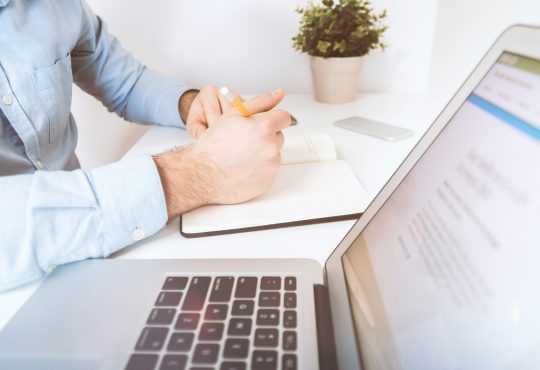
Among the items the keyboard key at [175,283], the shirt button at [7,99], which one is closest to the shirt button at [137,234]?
the keyboard key at [175,283]

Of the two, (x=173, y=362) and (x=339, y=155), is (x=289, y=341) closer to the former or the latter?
(x=173, y=362)

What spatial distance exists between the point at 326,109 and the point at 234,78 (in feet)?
1.04

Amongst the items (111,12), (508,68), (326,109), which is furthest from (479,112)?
(111,12)

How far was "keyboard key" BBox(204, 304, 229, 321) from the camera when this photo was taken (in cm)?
31

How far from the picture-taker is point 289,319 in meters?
0.31

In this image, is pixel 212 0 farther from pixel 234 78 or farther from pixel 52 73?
pixel 52 73

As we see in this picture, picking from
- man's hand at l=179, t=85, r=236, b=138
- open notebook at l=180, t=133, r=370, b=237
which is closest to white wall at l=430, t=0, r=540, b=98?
open notebook at l=180, t=133, r=370, b=237

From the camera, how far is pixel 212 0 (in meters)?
1.02

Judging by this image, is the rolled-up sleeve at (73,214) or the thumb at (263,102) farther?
the thumb at (263,102)

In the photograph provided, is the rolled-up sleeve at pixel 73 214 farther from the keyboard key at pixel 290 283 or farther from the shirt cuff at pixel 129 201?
the keyboard key at pixel 290 283

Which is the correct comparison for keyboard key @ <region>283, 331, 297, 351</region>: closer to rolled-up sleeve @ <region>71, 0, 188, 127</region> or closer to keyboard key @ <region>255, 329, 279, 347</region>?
keyboard key @ <region>255, 329, 279, 347</region>

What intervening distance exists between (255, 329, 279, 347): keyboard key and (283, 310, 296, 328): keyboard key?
11mm

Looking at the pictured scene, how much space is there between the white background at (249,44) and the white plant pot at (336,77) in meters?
0.16

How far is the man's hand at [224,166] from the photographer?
48cm
